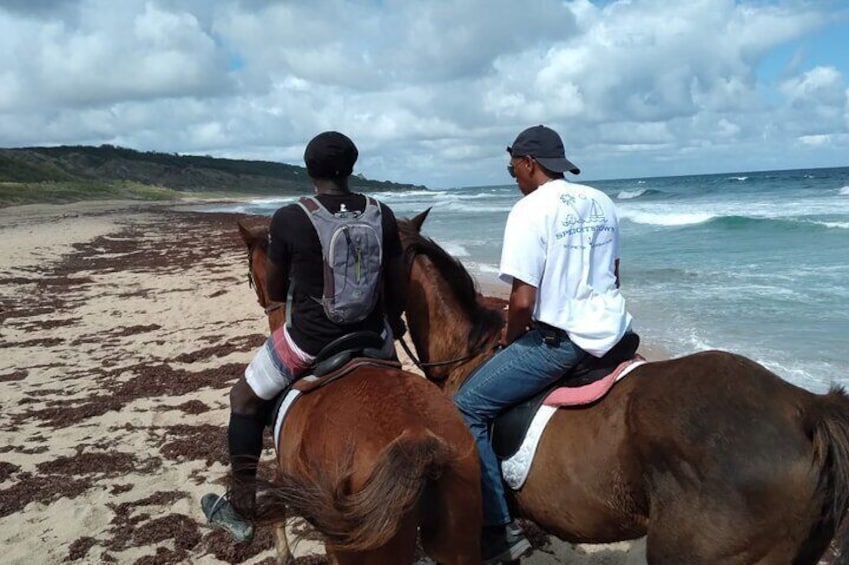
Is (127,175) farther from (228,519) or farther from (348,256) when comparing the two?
(348,256)

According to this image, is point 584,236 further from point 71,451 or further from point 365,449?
point 71,451

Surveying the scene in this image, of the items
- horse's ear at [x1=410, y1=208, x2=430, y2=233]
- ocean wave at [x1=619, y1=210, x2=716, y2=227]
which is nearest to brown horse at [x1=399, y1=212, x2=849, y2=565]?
horse's ear at [x1=410, y1=208, x2=430, y2=233]

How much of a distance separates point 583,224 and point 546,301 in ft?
1.40

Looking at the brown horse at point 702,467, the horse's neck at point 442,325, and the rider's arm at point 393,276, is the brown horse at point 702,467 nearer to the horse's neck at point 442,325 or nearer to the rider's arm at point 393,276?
the horse's neck at point 442,325

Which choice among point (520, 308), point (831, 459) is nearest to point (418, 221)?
point (520, 308)

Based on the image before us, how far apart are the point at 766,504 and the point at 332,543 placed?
174 centimetres

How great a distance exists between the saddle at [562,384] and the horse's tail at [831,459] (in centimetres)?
91

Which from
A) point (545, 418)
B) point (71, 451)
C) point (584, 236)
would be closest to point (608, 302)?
point (584, 236)

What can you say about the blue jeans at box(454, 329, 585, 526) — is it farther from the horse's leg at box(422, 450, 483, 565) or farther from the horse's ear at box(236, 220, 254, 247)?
the horse's ear at box(236, 220, 254, 247)

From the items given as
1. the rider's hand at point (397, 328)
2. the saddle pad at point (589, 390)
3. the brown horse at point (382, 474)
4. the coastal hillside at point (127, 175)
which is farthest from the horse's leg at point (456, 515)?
the coastal hillside at point (127, 175)

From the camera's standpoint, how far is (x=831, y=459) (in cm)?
259

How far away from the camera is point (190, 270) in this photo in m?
18.1

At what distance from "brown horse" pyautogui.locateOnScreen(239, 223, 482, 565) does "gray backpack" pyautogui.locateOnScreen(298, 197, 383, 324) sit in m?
0.36

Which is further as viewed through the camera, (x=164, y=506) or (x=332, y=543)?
(x=164, y=506)
